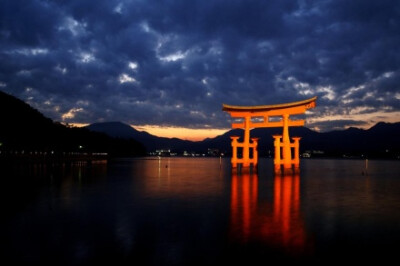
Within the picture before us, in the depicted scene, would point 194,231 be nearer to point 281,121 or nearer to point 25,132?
point 281,121

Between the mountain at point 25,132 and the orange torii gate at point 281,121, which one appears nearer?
the orange torii gate at point 281,121

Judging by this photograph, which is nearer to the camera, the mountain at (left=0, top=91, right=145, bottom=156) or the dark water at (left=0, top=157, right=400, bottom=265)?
the dark water at (left=0, top=157, right=400, bottom=265)

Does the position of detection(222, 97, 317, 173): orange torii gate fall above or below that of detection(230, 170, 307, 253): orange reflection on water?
above

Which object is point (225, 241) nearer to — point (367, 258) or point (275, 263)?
point (275, 263)

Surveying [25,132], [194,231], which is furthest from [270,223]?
[25,132]

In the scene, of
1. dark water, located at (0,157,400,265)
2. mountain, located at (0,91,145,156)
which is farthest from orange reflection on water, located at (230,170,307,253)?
mountain, located at (0,91,145,156)

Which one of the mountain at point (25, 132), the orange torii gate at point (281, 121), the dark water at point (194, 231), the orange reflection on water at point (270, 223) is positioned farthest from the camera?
the mountain at point (25, 132)

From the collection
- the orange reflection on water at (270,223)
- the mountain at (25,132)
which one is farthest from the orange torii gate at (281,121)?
the mountain at (25,132)

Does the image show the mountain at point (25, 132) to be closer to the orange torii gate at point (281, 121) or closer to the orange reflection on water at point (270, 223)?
the orange torii gate at point (281, 121)

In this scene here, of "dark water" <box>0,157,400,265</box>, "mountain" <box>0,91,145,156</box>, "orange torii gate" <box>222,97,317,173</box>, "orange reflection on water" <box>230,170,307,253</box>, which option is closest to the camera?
"dark water" <box>0,157,400,265</box>

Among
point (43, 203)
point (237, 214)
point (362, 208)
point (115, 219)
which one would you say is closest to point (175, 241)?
point (115, 219)

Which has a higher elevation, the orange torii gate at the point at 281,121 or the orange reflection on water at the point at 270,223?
the orange torii gate at the point at 281,121

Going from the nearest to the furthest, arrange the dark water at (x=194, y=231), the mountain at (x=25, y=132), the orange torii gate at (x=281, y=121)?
the dark water at (x=194, y=231) → the orange torii gate at (x=281, y=121) → the mountain at (x=25, y=132)

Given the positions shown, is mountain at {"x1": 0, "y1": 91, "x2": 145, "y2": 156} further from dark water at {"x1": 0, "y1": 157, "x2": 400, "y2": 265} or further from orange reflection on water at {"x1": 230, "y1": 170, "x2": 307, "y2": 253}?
orange reflection on water at {"x1": 230, "y1": 170, "x2": 307, "y2": 253}
